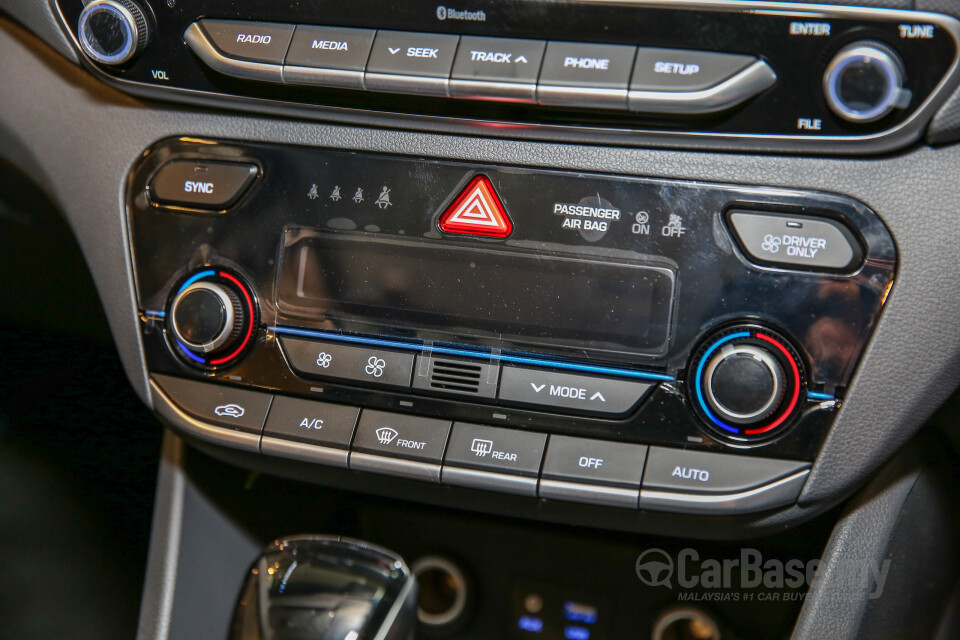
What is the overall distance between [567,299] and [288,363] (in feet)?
0.87

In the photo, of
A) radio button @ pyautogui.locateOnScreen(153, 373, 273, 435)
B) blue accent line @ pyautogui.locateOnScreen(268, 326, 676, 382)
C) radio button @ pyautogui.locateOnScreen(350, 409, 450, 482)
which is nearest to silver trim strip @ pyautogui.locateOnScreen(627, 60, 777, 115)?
blue accent line @ pyautogui.locateOnScreen(268, 326, 676, 382)

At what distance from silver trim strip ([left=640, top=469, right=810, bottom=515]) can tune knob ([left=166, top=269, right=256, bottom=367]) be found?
388 millimetres

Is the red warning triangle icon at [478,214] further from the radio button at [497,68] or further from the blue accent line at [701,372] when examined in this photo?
the blue accent line at [701,372]

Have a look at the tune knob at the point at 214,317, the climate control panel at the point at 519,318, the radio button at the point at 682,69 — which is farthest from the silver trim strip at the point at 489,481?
the radio button at the point at 682,69

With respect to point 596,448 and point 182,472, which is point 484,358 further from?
point 182,472

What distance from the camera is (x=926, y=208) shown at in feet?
2.03

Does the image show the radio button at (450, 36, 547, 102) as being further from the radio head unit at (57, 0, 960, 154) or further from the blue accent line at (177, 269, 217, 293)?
the blue accent line at (177, 269, 217, 293)

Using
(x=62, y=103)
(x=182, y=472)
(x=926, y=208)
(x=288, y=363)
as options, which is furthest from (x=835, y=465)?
(x=62, y=103)

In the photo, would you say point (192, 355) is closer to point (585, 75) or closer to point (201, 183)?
point (201, 183)

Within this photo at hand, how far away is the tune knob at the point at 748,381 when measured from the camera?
0.64m

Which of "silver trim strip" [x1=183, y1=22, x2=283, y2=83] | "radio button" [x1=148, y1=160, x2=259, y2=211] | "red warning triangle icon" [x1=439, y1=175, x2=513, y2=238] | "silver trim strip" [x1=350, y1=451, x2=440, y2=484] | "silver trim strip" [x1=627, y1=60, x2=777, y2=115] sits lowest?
"silver trim strip" [x1=350, y1=451, x2=440, y2=484]

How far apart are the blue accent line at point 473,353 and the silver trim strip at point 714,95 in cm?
21

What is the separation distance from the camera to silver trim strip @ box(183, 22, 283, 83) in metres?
0.70

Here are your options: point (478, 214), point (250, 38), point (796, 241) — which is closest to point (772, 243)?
point (796, 241)
